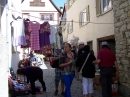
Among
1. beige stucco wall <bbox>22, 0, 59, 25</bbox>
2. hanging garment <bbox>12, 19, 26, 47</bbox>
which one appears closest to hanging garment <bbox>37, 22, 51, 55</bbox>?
hanging garment <bbox>12, 19, 26, 47</bbox>

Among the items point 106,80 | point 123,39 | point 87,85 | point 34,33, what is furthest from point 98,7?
point 87,85

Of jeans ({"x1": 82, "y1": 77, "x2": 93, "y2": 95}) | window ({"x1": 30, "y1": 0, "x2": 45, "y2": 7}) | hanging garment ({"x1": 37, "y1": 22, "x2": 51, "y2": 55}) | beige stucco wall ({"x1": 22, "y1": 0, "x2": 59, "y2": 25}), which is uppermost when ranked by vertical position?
window ({"x1": 30, "y1": 0, "x2": 45, "y2": 7})

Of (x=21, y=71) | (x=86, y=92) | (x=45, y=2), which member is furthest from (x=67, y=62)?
(x=45, y=2)

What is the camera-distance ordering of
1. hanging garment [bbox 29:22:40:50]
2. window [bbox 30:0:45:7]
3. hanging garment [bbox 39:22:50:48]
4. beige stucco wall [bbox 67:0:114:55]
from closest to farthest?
1. hanging garment [bbox 29:22:40:50]
2. hanging garment [bbox 39:22:50:48]
3. beige stucco wall [bbox 67:0:114:55]
4. window [bbox 30:0:45:7]

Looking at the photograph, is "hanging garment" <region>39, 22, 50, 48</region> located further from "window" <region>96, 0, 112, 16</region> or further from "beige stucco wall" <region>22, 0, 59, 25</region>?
"beige stucco wall" <region>22, 0, 59, 25</region>

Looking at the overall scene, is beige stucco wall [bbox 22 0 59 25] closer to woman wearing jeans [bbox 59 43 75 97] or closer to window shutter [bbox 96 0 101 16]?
window shutter [bbox 96 0 101 16]

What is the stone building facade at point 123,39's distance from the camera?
6328 millimetres

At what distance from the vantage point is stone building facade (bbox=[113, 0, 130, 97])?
633cm

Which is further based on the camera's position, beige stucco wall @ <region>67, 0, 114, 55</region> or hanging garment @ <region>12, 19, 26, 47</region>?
beige stucco wall @ <region>67, 0, 114, 55</region>

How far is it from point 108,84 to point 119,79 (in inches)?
51.5

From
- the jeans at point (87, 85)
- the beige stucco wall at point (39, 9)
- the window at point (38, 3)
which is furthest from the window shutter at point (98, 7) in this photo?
the window at point (38, 3)

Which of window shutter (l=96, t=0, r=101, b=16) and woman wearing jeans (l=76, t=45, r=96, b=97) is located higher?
window shutter (l=96, t=0, r=101, b=16)

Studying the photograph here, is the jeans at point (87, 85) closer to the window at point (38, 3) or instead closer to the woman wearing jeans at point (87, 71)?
the woman wearing jeans at point (87, 71)

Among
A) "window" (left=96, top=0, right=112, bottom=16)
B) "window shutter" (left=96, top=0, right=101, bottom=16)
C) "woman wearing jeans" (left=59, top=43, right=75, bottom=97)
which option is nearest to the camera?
"woman wearing jeans" (left=59, top=43, right=75, bottom=97)
